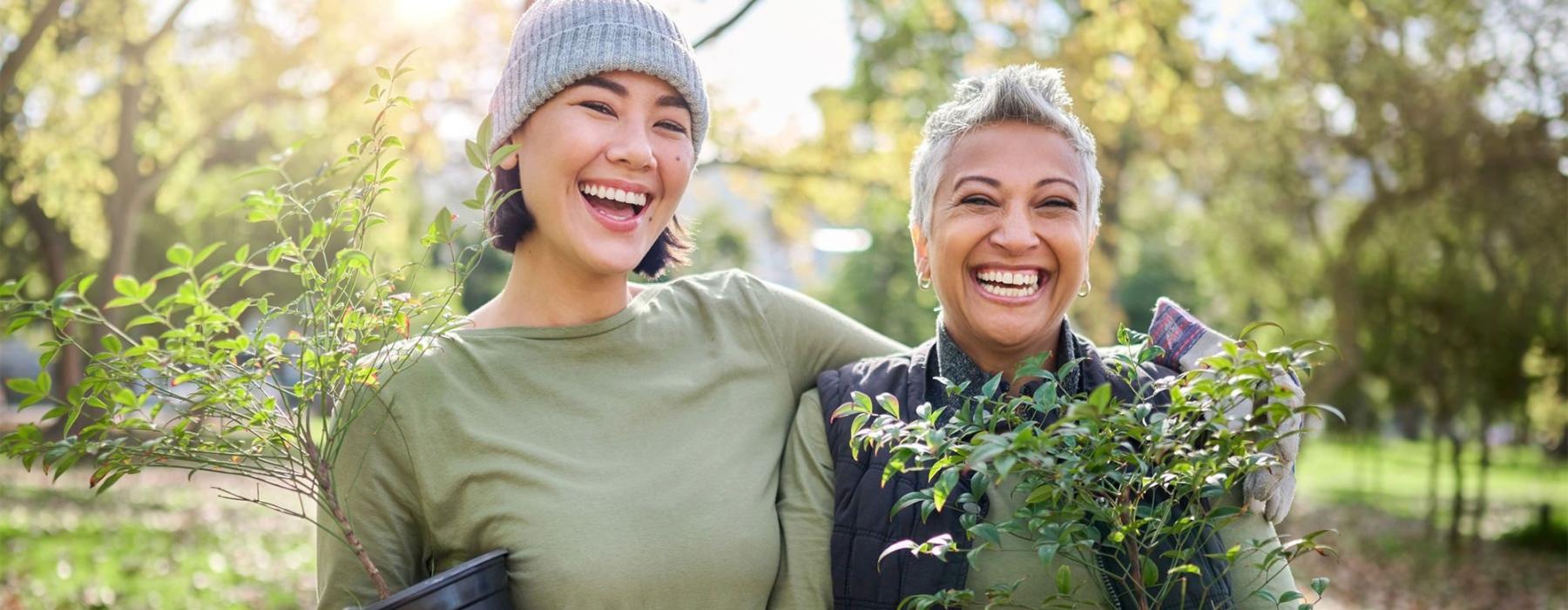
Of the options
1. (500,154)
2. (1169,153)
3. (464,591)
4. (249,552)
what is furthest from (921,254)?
(1169,153)

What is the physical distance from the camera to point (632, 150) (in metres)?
2.36

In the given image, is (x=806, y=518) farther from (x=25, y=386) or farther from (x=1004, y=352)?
(x=25, y=386)

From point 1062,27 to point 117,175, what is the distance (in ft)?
28.0

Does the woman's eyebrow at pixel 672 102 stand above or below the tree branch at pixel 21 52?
below

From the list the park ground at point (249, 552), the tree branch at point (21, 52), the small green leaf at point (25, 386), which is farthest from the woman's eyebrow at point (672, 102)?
the tree branch at point (21, 52)

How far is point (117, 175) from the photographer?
1065cm

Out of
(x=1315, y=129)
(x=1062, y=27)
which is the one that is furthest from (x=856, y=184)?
(x=1315, y=129)

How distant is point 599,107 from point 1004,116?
77 centimetres

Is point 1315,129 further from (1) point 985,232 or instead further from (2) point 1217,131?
(1) point 985,232

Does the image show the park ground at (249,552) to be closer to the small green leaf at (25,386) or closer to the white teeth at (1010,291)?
the white teeth at (1010,291)

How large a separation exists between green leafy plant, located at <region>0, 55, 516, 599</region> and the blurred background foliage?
15.6 ft

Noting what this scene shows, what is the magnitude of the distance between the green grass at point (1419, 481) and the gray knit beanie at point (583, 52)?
602 inches

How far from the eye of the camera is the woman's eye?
2.39 meters

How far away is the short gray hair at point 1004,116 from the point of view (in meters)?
2.35
